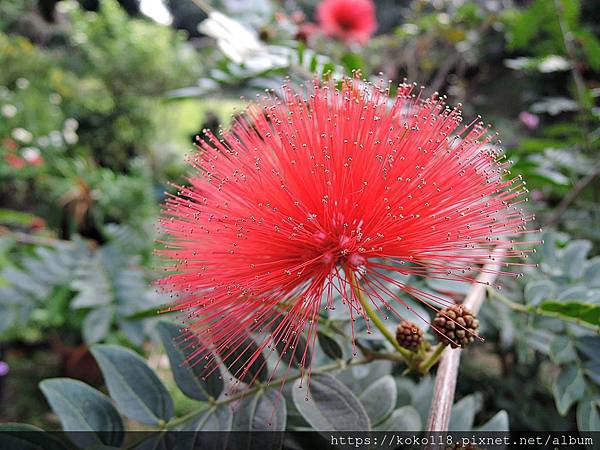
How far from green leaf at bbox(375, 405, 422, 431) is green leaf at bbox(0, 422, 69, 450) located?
0.36 m

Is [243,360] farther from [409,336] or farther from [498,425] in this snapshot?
[498,425]

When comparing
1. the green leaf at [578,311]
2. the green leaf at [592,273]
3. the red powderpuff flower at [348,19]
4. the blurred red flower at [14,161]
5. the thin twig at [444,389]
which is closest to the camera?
the thin twig at [444,389]

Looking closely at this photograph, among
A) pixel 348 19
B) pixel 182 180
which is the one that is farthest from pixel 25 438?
pixel 348 19

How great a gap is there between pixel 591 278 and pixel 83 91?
371 centimetres

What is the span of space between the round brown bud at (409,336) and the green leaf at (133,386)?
287 millimetres

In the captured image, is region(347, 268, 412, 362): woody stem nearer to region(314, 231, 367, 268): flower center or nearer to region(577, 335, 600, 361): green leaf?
region(314, 231, 367, 268): flower center

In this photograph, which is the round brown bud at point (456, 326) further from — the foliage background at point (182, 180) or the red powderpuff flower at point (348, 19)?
the red powderpuff flower at point (348, 19)

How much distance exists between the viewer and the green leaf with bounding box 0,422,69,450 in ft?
1.44

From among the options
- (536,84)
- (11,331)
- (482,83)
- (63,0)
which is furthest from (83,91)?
(536,84)

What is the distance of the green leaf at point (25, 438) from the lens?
0.44 m

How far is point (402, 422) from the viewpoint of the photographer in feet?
1.75

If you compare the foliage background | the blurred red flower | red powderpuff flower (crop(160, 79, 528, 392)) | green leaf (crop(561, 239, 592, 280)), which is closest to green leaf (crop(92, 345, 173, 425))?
the foliage background

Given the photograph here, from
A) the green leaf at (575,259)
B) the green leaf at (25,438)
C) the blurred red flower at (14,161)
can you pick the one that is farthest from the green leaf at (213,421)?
the blurred red flower at (14,161)

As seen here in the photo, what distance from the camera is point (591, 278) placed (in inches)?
26.6
